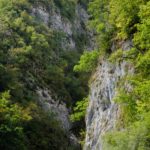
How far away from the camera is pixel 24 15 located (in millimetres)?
45938

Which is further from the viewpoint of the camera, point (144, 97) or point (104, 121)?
point (104, 121)

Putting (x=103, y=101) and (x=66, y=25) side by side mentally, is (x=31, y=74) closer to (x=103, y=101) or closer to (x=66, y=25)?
(x=66, y=25)

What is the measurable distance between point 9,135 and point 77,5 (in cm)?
3846

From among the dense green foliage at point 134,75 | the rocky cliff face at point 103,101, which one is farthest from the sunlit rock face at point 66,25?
the dense green foliage at point 134,75

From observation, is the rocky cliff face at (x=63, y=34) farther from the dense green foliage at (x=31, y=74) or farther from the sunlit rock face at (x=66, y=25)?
the dense green foliage at (x=31, y=74)

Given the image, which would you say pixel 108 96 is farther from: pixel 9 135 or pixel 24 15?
pixel 24 15

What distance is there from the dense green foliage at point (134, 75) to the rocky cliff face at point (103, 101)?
623mm

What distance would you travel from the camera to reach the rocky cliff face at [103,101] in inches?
783

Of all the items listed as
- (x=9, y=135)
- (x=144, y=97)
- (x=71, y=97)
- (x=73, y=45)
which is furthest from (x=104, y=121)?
(x=73, y=45)

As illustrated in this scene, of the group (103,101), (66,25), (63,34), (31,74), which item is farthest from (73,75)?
(103,101)

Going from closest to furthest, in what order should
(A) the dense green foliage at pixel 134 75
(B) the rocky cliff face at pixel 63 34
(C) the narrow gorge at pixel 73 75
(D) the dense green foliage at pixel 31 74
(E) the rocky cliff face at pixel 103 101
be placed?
(A) the dense green foliage at pixel 134 75
(C) the narrow gorge at pixel 73 75
(E) the rocky cliff face at pixel 103 101
(D) the dense green foliage at pixel 31 74
(B) the rocky cliff face at pixel 63 34

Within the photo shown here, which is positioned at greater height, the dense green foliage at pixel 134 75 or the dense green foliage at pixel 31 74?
the dense green foliage at pixel 31 74

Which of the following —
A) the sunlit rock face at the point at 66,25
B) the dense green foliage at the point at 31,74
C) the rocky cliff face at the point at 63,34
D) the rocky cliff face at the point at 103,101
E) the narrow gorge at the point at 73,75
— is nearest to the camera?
the narrow gorge at the point at 73,75

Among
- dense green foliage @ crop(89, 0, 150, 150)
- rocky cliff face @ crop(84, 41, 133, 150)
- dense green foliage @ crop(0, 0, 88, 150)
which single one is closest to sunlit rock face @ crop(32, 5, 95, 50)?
dense green foliage @ crop(0, 0, 88, 150)
